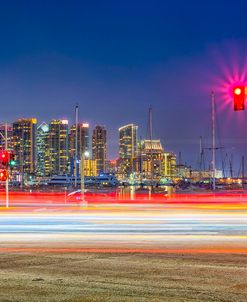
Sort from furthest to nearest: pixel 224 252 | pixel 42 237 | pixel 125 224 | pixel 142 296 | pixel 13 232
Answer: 1. pixel 125 224
2. pixel 13 232
3. pixel 42 237
4. pixel 224 252
5. pixel 142 296

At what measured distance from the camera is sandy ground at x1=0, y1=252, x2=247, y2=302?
11.0 m

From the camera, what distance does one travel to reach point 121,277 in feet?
42.1

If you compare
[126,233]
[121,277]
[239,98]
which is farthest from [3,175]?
[121,277]

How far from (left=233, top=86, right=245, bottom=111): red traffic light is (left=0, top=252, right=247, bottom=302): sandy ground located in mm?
11684

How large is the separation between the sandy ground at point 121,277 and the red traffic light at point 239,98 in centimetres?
1168

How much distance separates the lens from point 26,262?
49.0 ft

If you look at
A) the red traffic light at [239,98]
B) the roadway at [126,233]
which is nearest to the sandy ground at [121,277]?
the roadway at [126,233]

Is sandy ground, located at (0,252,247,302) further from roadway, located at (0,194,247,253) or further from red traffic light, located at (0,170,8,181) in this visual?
red traffic light, located at (0,170,8,181)

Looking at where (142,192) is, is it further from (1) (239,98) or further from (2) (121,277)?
(2) (121,277)

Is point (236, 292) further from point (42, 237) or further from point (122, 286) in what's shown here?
point (42, 237)

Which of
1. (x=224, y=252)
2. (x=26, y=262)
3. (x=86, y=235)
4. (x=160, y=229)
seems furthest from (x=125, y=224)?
(x=26, y=262)

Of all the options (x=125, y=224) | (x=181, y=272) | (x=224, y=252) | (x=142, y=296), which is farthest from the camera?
(x=125, y=224)

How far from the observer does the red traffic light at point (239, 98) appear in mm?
26703

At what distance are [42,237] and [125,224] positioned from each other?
19.7 ft
